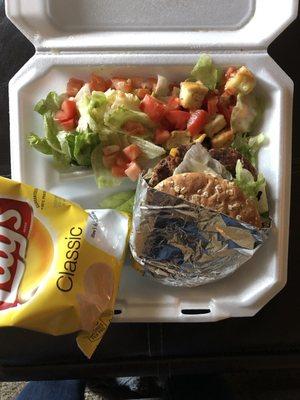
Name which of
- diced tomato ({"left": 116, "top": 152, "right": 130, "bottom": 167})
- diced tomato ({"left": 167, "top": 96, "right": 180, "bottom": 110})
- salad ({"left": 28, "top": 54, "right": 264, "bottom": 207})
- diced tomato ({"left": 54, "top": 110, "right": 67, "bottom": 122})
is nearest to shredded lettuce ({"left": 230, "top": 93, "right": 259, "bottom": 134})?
salad ({"left": 28, "top": 54, "right": 264, "bottom": 207})

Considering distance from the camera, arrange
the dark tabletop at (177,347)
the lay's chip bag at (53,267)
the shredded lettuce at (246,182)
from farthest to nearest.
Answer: the dark tabletop at (177,347)
the shredded lettuce at (246,182)
the lay's chip bag at (53,267)

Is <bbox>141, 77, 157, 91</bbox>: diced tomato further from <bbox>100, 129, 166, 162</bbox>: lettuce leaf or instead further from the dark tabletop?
the dark tabletop

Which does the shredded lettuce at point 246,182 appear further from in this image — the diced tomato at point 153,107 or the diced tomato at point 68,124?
the diced tomato at point 68,124

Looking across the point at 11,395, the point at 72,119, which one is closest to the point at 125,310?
the point at 72,119

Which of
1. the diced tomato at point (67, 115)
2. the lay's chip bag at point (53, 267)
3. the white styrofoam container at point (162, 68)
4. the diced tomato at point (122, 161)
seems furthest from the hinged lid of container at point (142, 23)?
the lay's chip bag at point (53, 267)

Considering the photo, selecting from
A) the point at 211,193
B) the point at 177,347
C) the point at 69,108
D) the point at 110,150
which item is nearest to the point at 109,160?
the point at 110,150

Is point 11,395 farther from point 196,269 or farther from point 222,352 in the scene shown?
point 196,269

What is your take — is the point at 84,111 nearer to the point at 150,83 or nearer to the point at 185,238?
the point at 150,83
